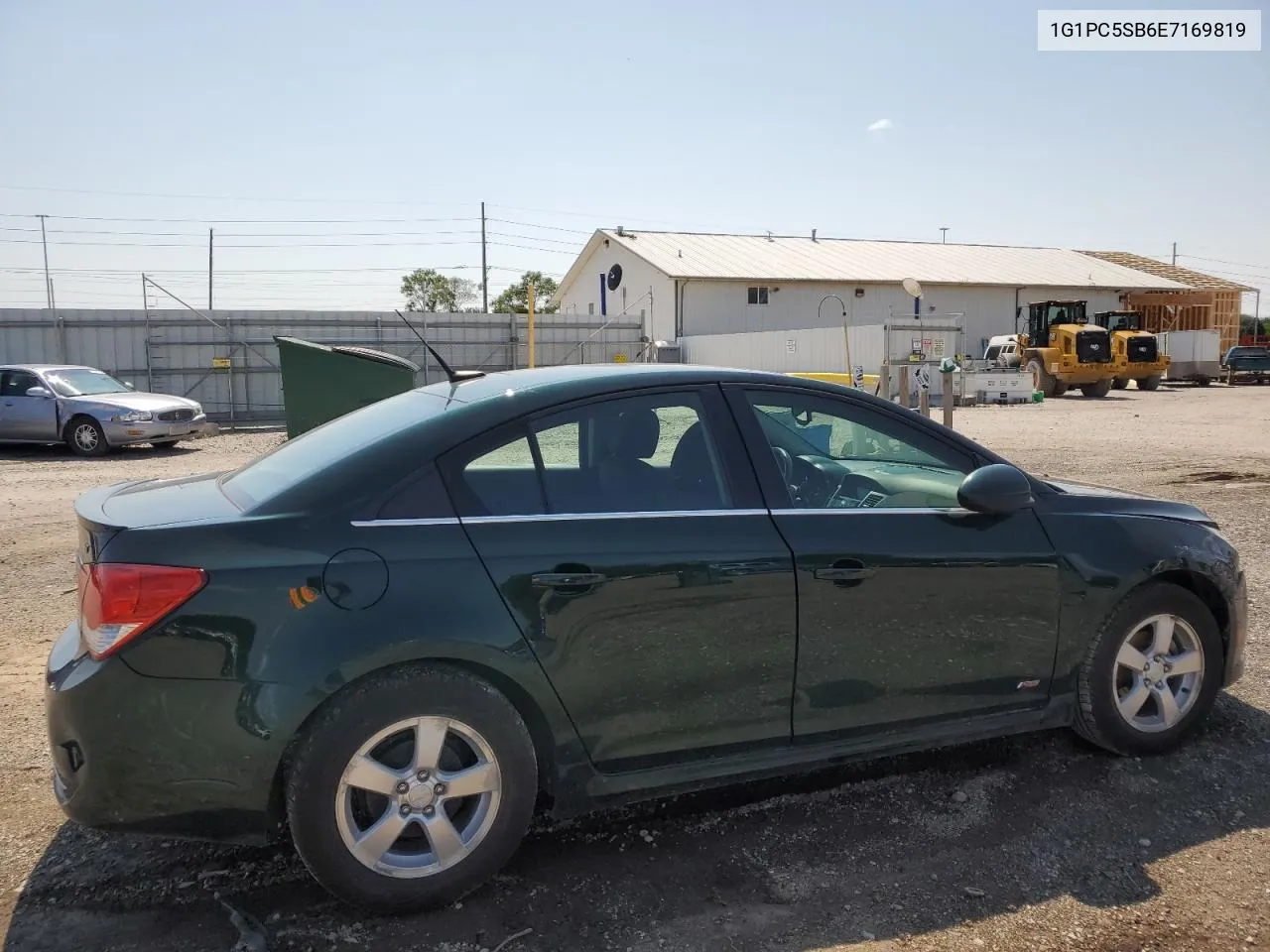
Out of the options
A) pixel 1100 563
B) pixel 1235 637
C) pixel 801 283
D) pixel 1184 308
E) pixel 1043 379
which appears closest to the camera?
pixel 1100 563

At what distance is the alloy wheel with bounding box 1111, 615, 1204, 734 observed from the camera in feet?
12.3

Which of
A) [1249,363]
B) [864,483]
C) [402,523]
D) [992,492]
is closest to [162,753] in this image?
[402,523]

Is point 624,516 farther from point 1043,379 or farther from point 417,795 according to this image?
point 1043,379

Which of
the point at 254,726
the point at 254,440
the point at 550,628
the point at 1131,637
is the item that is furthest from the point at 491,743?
the point at 254,440

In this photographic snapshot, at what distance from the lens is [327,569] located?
272 cm

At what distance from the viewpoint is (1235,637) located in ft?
13.0

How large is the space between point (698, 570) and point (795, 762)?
743 mm

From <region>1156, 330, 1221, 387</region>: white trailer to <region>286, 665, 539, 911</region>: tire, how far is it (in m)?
40.5

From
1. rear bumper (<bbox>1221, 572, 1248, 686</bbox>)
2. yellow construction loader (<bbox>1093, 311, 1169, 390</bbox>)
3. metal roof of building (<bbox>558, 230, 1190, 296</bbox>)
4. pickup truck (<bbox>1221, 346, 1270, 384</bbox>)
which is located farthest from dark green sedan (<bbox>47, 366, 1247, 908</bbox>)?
pickup truck (<bbox>1221, 346, 1270, 384</bbox>)

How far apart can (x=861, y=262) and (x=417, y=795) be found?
42750 mm

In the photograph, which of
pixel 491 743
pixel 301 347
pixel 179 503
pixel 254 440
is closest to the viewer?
pixel 491 743

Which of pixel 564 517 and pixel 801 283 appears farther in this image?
pixel 801 283

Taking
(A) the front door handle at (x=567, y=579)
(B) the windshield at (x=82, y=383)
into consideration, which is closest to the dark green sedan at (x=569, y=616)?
(A) the front door handle at (x=567, y=579)

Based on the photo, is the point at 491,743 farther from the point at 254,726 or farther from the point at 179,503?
the point at 179,503
